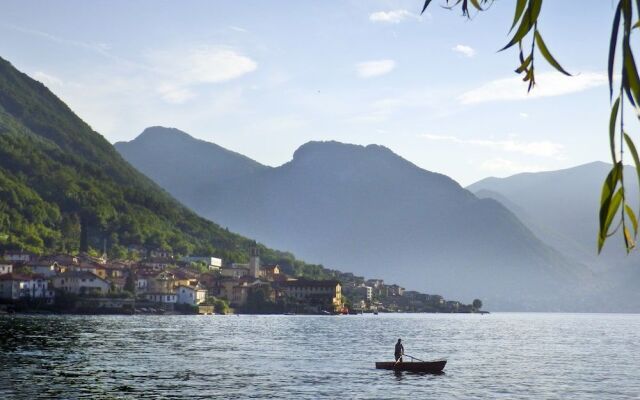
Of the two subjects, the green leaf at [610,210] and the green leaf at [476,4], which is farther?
the green leaf at [476,4]

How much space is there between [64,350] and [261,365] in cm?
2192

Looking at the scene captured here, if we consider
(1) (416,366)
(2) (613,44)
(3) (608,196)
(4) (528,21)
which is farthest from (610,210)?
(1) (416,366)

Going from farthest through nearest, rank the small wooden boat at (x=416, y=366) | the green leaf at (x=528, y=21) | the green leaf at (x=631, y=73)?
the small wooden boat at (x=416, y=366) → the green leaf at (x=528, y=21) → the green leaf at (x=631, y=73)

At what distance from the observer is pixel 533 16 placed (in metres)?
5.28

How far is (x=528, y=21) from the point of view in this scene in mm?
5340

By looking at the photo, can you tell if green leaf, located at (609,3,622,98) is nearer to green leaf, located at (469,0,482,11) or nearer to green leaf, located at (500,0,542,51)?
green leaf, located at (500,0,542,51)

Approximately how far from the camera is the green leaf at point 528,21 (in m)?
5.25

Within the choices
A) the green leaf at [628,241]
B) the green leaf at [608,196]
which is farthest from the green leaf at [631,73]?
the green leaf at [628,241]

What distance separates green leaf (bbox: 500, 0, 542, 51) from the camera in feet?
17.2

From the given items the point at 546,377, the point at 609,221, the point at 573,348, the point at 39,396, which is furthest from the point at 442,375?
the point at 609,221

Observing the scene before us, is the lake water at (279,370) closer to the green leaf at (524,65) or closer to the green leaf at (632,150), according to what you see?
the green leaf at (524,65)

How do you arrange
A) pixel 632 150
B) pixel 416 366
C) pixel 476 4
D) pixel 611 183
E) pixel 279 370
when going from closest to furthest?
1. pixel 632 150
2. pixel 611 183
3. pixel 476 4
4. pixel 279 370
5. pixel 416 366

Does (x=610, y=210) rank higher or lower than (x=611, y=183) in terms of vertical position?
lower

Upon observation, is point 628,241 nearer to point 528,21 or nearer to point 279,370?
point 528,21
